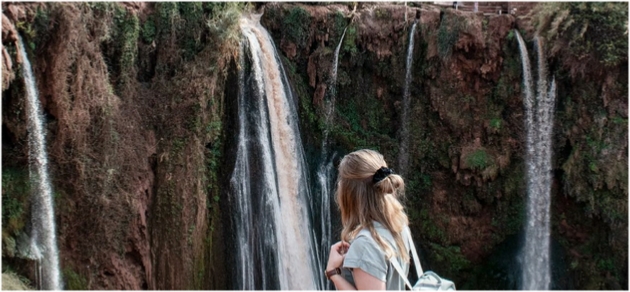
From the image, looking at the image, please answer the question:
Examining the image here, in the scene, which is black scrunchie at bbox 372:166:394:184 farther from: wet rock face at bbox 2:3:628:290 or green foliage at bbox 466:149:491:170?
green foliage at bbox 466:149:491:170

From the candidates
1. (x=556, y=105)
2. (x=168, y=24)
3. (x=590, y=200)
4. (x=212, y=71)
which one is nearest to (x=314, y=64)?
(x=212, y=71)

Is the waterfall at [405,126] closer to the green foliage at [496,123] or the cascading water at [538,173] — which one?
the green foliage at [496,123]

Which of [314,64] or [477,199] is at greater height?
[314,64]

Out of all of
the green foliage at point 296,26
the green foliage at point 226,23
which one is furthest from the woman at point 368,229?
the green foliage at point 296,26

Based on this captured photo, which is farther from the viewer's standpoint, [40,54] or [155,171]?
[155,171]

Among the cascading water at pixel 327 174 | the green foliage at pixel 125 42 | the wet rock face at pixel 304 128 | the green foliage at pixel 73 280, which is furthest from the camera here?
the cascading water at pixel 327 174

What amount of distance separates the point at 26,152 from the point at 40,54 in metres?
1.59

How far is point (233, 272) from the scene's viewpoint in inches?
403

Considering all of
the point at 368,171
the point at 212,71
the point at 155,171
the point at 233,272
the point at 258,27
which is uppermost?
the point at 258,27

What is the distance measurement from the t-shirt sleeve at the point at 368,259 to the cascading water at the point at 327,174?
856cm

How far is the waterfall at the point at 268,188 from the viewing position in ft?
33.5

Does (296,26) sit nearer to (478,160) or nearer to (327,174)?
(327,174)

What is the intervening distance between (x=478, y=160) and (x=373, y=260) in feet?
31.0

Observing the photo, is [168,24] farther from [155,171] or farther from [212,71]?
[155,171]
